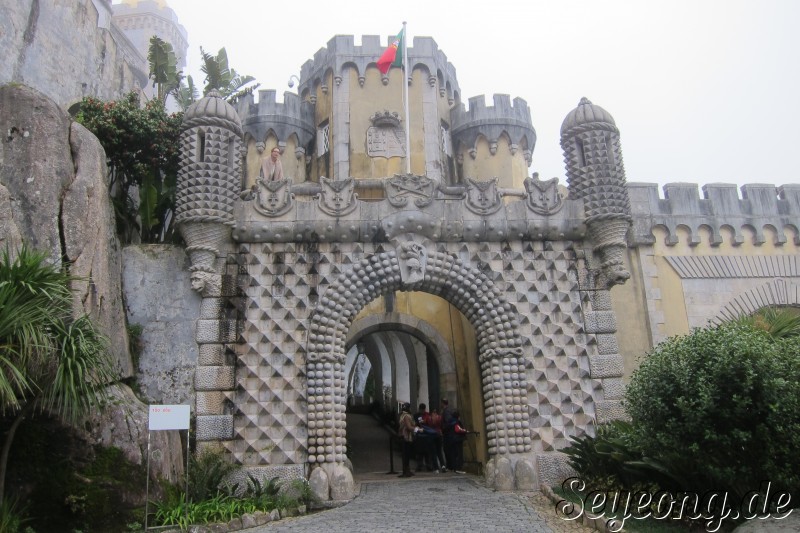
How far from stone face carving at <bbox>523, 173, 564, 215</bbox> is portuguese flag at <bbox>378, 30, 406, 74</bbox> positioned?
19.4ft

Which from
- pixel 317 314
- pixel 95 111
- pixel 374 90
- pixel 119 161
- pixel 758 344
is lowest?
pixel 758 344

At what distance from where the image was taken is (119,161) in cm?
1577

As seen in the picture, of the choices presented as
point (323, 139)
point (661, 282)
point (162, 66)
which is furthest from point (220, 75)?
point (661, 282)

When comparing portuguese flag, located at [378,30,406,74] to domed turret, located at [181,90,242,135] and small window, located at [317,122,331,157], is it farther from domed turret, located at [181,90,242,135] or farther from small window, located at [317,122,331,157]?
domed turret, located at [181,90,242,135]

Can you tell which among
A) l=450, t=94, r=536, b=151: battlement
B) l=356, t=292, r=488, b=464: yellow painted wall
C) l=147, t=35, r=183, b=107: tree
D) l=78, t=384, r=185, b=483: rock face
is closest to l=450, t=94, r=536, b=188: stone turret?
l=450, t=94, r=536, b=151: battlement

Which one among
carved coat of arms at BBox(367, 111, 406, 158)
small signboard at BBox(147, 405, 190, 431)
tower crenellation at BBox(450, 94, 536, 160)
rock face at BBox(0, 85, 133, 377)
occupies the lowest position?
small signboard at BBox(147, 405, 190, 431)

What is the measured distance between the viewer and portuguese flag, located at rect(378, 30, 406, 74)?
58.1ft

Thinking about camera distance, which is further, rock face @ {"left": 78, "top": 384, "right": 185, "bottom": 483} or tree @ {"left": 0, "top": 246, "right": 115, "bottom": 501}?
rock face @ {"left": 78, "top": 384, "right": 185, "bottom": 483}

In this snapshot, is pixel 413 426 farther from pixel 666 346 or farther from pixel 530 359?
pixel 666 346

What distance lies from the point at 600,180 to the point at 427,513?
7518mm

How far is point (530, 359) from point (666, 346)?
3.62 m

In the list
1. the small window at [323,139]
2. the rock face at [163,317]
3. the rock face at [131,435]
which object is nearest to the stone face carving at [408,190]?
the rock face at [163,317]

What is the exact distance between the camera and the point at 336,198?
13.2 meters

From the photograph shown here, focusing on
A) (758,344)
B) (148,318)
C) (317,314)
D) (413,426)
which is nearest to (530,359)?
(413,426)
